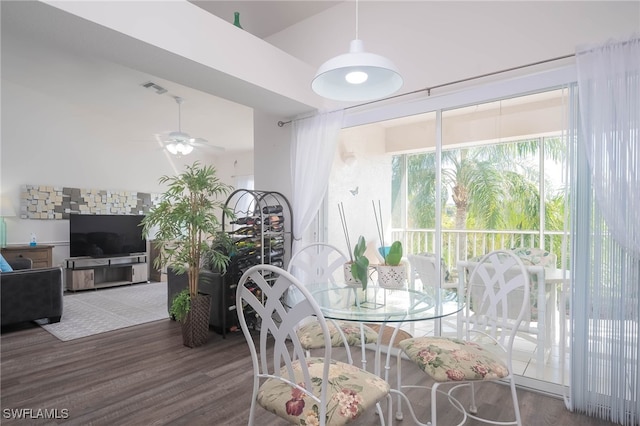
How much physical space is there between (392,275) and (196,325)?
6.85ft

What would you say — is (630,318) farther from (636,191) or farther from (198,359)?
(198,359)

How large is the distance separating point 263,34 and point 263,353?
3652 mm

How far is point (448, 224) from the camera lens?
9.34 feet

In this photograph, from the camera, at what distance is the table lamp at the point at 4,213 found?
5.12 metres

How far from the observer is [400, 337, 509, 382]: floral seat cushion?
1610 mm

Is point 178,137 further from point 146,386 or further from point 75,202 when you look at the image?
point 146,386

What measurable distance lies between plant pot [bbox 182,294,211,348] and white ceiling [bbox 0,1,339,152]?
1.97 meters

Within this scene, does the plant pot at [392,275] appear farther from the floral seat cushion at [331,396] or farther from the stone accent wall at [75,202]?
the stone accent wall at [75,202]

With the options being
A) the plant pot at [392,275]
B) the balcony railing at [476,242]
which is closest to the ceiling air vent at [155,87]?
the balcony railing at [476,242]

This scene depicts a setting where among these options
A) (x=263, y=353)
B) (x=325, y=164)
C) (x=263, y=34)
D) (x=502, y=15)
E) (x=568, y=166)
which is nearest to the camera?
(x=263, y=353)

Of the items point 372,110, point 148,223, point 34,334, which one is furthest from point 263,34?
point 34,334

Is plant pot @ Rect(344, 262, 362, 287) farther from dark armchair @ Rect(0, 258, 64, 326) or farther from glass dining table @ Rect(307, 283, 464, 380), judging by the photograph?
dark armchair @ Rect(0, 258, 64, 326)

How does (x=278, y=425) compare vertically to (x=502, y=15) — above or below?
below

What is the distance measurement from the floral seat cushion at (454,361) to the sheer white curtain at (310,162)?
186cm
